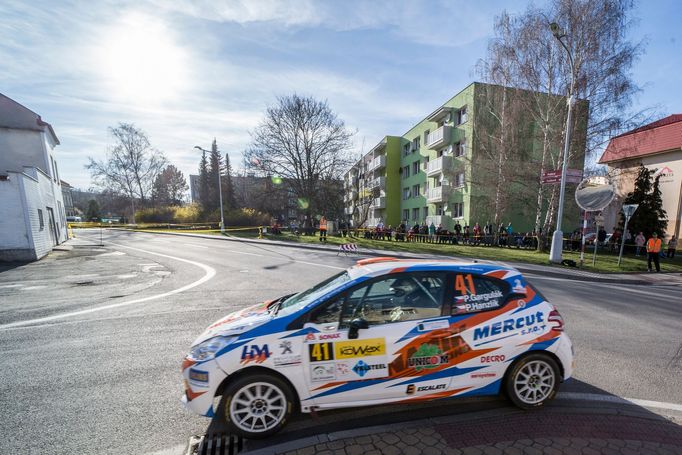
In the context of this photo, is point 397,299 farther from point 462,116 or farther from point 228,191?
point 228,191

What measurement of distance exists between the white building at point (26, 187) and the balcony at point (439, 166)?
28214 millimetres

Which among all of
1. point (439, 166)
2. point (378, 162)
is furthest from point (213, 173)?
point (439, 166)

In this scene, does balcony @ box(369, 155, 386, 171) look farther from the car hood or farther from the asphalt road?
the car hood

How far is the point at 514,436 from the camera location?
99.7 inches

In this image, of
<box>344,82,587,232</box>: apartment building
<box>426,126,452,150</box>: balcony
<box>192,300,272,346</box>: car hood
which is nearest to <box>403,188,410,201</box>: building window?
<box>344,82,587,232</box>: apartment building

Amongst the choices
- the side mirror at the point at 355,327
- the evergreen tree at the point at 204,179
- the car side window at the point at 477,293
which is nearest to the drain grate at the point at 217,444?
the side mirror at the point at 355,327

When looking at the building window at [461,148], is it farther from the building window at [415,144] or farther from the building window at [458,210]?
the building window at [415,144]

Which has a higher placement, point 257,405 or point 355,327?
point 355,327

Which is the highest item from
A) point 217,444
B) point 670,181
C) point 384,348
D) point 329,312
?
point 670,181

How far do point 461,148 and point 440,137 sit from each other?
2.34 m

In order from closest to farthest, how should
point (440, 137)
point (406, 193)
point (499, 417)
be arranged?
point (499, 417)
point (440, 137)
point (406, 193)

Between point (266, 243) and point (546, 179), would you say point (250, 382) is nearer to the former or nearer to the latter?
point (546, 179)

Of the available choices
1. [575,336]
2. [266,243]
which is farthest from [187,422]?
[266,243]

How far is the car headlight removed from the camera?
263 cm
